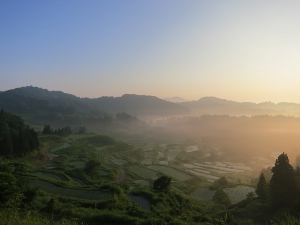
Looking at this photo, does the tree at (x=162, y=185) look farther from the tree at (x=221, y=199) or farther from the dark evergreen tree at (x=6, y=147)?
the dark evergreen tree at (x=6, y=147)

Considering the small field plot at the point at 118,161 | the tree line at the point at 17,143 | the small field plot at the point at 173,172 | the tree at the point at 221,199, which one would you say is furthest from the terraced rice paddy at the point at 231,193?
the tree line at the point at 17,143

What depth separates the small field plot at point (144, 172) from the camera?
129 ft

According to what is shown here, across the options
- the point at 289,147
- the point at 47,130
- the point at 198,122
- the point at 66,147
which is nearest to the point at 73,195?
the point at 66,147

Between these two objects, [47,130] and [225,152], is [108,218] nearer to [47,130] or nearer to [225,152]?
[47,130]

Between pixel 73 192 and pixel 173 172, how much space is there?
27.2m

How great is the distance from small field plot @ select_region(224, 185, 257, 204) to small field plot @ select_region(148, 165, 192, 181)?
9.67 m

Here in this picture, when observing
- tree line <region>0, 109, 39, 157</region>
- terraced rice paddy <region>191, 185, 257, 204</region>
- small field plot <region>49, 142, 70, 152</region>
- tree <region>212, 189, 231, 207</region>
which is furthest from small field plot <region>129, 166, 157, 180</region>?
tree line <region>0, 109, 39, 157</region>

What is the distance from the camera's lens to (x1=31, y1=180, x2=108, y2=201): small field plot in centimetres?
1842

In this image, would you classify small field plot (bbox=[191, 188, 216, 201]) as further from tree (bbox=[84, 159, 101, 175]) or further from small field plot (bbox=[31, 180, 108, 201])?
small field plot (bbox=[31, 180, 108, 201])

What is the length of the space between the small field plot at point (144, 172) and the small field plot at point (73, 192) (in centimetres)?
1980

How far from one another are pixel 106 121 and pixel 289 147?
96.4 metres

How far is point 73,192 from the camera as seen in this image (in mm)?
19734

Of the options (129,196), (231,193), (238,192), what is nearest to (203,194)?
(231,193)

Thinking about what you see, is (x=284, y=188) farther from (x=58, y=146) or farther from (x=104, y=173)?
(x=58, y=146)
